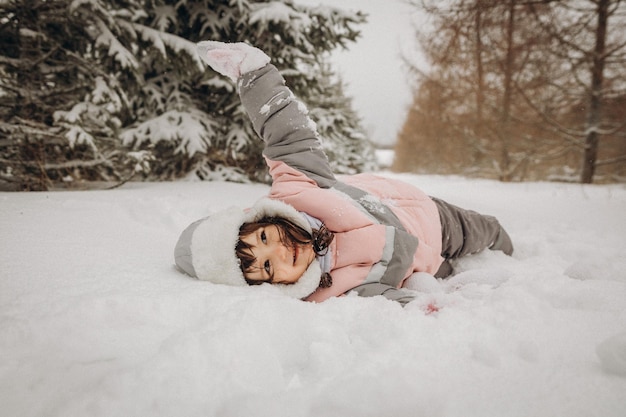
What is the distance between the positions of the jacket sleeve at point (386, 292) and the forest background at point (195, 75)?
110 inches

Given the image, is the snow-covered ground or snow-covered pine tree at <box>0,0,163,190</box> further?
snow-covered pine tree at <box>0,0,163,190</box>

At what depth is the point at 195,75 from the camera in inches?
169

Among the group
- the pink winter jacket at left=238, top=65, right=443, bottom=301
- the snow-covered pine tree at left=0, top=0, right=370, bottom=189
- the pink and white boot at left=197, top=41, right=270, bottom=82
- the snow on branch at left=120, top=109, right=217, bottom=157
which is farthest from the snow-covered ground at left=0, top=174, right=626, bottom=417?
the snow on branch at left=120, top=109, right=217, bottom=157

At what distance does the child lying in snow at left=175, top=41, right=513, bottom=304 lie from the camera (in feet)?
4.53

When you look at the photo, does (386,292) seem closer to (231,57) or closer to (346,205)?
(346,205)

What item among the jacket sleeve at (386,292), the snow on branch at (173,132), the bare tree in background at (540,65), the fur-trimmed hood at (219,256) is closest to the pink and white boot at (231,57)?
the fur-trimmed hood at (219,256)

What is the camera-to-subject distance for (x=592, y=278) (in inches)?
59.9

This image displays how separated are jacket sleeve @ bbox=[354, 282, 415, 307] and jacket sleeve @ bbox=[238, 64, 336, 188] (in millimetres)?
681

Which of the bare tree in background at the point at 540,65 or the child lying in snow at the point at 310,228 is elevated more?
the bare tree in background at the point at 540,65

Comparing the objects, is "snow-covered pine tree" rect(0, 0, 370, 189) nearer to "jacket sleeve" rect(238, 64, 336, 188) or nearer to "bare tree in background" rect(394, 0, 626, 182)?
"bare tree in background" rect(394, 0, 626, 182)

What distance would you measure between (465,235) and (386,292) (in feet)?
3.44

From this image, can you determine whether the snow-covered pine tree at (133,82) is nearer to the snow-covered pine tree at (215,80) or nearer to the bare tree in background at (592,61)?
the snow-covered pine tree at (215,80)

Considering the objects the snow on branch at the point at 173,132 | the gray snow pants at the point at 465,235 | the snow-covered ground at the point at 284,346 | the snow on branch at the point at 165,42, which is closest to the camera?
the snow-covered ground at the point at 284,346

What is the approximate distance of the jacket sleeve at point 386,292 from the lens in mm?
1313
